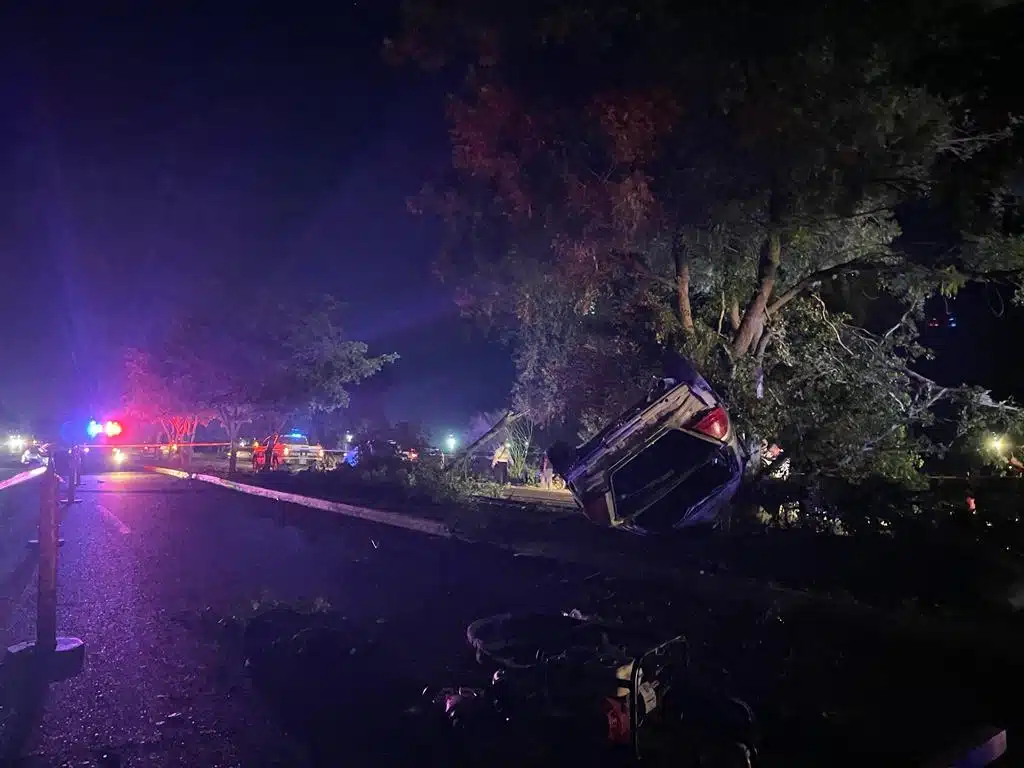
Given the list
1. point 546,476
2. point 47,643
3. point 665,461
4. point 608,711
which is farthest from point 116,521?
point 608,711

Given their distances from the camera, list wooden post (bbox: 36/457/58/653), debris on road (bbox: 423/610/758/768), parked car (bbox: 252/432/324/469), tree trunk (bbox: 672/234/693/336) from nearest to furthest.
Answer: debris on road (bbox: 423/610/758/768), wooden post (bbox: 36/457/58/653), tree trunk (bbox: 672/234/693/336), parked car (bbox: 252/432/324/469)

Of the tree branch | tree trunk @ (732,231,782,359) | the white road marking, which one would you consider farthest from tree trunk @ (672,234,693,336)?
the white road marking

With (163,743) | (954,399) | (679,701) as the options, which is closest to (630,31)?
(954,399)

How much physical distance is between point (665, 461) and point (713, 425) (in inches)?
37.4

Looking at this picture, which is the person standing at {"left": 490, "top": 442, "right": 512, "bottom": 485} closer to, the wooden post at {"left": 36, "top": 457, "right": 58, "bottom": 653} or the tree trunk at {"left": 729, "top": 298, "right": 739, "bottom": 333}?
the tree trunk at {"left": 729, "top": 298, "right": 739, "bottom": 333}

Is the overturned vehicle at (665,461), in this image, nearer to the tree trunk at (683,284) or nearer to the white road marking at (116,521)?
the tree trunk at (683,284)

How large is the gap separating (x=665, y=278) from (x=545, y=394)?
4983mm

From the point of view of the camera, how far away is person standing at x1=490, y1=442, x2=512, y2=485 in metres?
23.6

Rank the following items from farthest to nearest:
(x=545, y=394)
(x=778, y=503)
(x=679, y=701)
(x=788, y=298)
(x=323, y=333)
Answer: (x=323, y=333) → (x=545, y=394) → (x=788, y=298) → (x=778, y=503) → (x=679, y=701)

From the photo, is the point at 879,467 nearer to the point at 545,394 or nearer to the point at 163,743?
the point at 545,394

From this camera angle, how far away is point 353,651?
609cm

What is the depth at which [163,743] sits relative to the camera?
4.59m

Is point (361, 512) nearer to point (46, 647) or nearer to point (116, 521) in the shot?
point (116, 521)

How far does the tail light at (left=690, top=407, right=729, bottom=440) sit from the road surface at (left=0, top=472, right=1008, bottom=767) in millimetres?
2254
